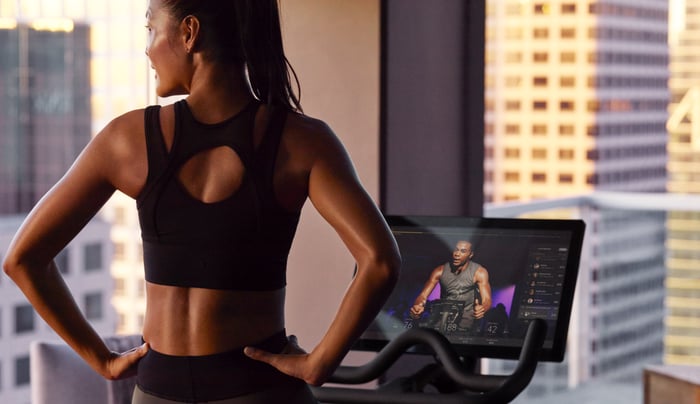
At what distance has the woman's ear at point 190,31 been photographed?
4.80 ft

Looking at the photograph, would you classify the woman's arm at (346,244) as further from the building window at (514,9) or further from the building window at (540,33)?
the building window at (540,33)

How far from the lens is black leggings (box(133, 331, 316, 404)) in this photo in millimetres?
1468

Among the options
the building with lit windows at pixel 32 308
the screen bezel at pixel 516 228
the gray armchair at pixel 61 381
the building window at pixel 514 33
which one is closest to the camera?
the screen bezel at pixel 516 228

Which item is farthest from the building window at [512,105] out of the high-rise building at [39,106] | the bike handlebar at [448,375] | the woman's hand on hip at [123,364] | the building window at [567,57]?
the woman's hand on hip at [123,364]

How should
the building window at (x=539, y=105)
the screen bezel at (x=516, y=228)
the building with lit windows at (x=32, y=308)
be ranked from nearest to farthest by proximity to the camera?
the screen bezel at (x=516, y=228), the building with lit windows at (x=32, y=308), the building window at (x=539, y=105)

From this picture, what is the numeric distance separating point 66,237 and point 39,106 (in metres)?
2.46

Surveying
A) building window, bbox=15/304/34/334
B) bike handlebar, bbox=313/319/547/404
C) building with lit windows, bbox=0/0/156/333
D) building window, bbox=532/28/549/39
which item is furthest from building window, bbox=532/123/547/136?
bike handlebar, bbox=313/319/547/404

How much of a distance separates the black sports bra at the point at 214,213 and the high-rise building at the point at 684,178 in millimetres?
3388

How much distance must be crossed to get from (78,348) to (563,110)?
4.14m

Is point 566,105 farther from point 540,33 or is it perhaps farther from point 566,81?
point 540,33

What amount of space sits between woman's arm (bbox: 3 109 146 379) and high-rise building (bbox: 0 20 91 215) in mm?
2294

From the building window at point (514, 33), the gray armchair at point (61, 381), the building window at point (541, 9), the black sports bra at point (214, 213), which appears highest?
the building window at point (541, 9)

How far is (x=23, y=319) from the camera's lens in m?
3.82

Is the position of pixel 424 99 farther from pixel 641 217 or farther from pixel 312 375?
pixel 312 375
